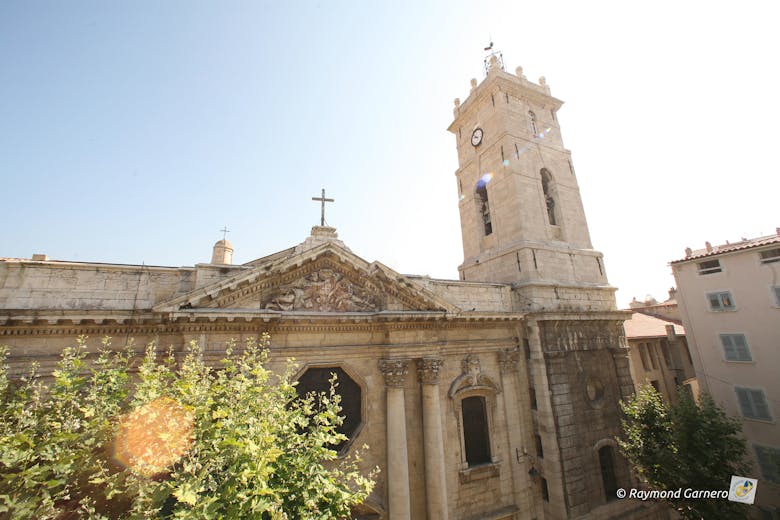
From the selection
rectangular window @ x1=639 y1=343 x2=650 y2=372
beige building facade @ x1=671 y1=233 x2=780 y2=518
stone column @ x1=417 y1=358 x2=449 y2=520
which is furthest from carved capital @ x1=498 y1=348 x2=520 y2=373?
rectangular window @ x1=639 y1=343 x2=650 y2=372

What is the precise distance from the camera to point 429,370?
11.5 meters

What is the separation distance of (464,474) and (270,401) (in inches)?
346

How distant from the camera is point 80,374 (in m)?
8.27

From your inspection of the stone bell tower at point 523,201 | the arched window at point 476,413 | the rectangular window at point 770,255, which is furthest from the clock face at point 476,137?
the rectangular window at point 770,255

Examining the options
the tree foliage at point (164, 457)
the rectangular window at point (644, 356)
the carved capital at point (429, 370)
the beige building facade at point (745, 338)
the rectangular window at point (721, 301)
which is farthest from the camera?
the rectangular window at point (644, 356)

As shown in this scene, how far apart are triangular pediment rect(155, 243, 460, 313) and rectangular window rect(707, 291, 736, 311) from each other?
54.4ft

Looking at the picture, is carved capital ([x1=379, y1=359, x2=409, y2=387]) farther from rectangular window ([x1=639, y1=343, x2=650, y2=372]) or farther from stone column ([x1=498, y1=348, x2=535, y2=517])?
rectangular window ([x1=639, y1=343, x2=650, y2=372])

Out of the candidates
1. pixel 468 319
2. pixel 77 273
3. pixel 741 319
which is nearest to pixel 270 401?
pixel 77 273

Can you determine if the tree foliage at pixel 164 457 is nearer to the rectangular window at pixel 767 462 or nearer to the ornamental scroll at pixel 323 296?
the ornamental scroll at pixel 323 296

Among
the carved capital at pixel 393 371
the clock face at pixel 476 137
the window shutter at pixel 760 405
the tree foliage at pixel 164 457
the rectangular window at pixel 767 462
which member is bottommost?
the rectangular window at pixel 767 462

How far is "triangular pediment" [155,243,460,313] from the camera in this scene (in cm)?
965

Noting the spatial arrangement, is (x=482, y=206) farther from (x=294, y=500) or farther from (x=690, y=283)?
(x=294, y=500)

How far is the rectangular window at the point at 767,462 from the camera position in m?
14.7

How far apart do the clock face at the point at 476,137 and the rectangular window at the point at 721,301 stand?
1572cm
